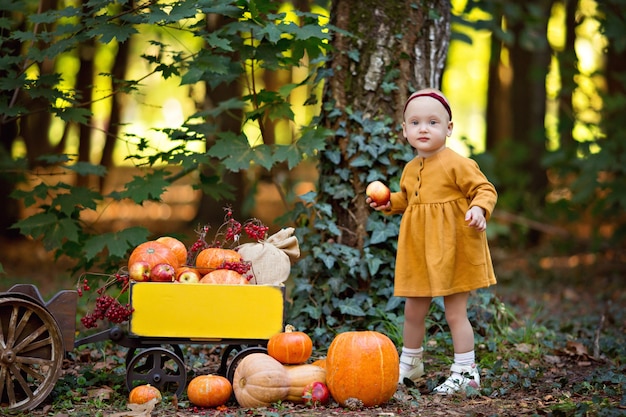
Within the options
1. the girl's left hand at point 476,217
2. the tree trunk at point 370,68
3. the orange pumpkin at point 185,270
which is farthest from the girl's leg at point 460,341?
the orange pumpkin at point 185,270

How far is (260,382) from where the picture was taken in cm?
342

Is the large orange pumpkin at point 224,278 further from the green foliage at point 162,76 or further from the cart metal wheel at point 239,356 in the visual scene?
the green foliage at point 162,76

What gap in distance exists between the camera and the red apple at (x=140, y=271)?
357 cm

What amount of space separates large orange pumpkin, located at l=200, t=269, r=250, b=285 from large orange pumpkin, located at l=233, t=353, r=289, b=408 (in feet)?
1.30

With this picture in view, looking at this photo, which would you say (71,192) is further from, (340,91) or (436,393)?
(436,393)

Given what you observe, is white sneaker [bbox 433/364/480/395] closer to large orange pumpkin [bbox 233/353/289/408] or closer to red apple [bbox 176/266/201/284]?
large orange pumpkin [bbox 233/353/289/408]

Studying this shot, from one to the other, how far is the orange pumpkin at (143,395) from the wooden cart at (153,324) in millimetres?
115

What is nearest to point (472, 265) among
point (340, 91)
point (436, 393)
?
point (436, 393)

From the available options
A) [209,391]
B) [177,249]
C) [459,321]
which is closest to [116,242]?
[177,249]

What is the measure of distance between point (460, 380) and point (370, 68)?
2.38 m

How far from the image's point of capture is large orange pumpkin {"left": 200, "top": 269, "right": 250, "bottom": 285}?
362 centimetres

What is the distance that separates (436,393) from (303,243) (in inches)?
68.1

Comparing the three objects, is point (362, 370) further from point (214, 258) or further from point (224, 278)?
point (214, 258)

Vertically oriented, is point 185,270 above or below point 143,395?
above
